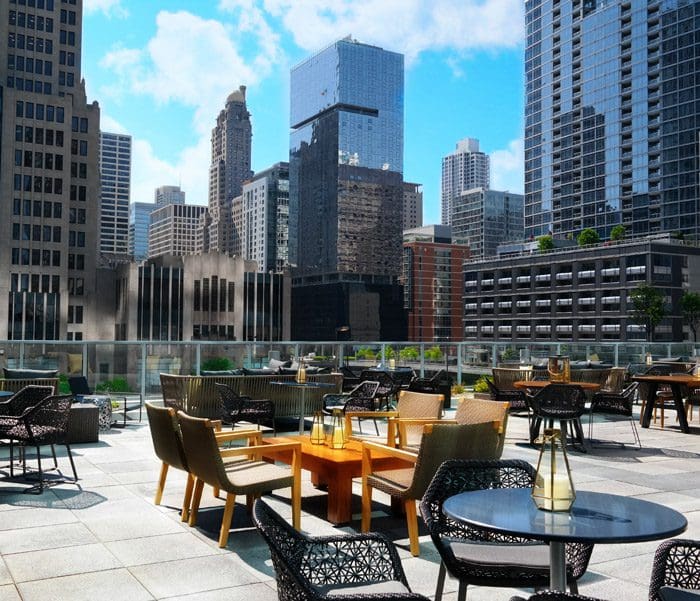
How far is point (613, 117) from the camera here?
120812mm

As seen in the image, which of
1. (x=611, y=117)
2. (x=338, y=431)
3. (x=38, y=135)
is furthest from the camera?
(x=611, y=117)

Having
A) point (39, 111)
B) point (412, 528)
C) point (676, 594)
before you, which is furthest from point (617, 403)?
point (39, 111)

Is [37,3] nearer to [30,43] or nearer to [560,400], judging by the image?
[30,43]

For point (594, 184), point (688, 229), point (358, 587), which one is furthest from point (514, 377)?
point (594, 184)

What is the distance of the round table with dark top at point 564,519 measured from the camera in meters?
2.83

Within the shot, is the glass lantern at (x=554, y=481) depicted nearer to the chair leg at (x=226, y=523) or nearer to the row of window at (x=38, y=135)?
the chair leg at (x=226, y=523)

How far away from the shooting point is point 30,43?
293ft

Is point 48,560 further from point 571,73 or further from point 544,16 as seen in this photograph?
point 544,16

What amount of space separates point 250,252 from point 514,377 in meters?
184

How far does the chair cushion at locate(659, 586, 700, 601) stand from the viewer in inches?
114

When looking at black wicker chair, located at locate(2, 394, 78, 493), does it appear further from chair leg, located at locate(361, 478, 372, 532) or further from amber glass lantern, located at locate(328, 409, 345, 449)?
chair leg, located at locate(361, 478, 372, 532)

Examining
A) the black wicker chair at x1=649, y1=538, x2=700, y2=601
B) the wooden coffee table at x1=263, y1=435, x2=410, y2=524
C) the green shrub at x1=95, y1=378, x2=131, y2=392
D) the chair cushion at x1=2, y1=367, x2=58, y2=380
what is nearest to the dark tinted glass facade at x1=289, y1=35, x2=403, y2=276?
the green shrub at x1=95, y1=378, x2=131, y2=392

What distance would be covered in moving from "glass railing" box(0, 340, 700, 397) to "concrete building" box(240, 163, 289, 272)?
164404 mm

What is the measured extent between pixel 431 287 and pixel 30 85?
8673 centimetres
